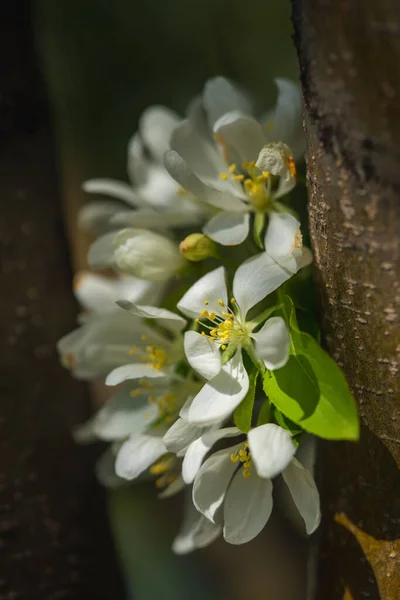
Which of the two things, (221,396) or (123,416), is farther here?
(123,416)

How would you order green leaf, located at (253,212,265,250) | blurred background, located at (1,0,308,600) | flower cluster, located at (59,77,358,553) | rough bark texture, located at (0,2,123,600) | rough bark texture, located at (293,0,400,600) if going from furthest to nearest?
blurred background, located at (1,0,308,600)
rough bark texture, located at (0,2,123,600)
green leaf, located at (253,212,265,250)
flower cluster, located at (59,77,358,553)
rough bark texture, located at (293,0,400,600)

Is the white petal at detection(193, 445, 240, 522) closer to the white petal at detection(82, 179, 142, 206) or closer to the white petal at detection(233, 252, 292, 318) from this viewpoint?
the white petal at detection(233, 252, 292, 318)

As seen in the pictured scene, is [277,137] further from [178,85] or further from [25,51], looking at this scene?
[178,85]

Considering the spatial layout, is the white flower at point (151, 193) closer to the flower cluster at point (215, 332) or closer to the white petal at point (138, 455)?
the flower cluster at point (215, 332)

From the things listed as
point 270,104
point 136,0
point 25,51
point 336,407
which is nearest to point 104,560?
point 336,407

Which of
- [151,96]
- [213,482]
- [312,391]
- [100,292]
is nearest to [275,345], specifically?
[312,391]

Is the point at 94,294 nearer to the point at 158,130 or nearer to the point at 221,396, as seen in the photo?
the point at 158,130

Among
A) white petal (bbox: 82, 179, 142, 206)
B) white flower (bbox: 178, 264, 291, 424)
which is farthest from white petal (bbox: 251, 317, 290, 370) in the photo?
white petal (bbox: 82, 179, 142, 206)
